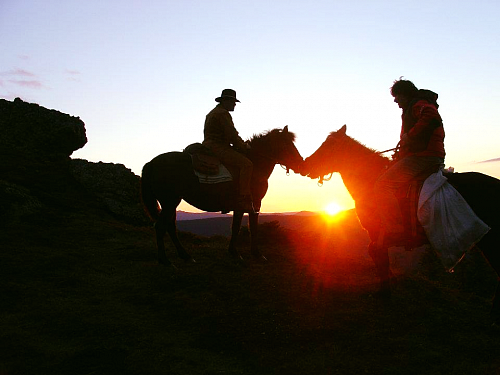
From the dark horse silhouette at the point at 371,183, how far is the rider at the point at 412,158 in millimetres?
355

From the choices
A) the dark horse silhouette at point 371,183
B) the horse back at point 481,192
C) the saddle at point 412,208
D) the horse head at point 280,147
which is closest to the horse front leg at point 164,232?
the horse head at point 280,147

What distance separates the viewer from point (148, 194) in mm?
10305

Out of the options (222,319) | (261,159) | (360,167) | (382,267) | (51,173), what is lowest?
(222,319)

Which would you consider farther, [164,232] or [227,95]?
[227,95]

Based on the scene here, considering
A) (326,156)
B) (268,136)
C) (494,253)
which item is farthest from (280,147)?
(494,253)

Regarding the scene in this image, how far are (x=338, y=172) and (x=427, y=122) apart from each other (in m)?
2.12

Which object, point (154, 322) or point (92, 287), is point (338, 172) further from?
point (92, 287)

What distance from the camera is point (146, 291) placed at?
27.4 ft

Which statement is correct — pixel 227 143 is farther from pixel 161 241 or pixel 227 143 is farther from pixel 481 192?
pixel 481 192

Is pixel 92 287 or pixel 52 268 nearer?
pixel 92 287

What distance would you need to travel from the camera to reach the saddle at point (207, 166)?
10.1 m

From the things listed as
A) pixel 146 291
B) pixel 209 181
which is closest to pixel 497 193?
pixel 209 181

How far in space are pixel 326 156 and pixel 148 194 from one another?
453 centimetres

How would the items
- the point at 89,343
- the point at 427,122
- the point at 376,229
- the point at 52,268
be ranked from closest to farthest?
1. the point at 89,343
2. the point at 427,122
3. the point at 376,229
4. the point at 52,268
